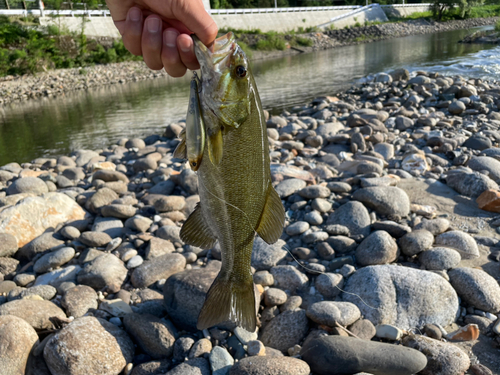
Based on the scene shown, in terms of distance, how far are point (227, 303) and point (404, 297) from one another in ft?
8.32

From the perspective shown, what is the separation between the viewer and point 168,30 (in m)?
2.72

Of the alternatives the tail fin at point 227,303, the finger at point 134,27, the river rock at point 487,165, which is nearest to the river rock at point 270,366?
the tail fin at point 227,303

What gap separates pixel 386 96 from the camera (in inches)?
611

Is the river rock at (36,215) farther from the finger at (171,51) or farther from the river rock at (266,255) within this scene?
the finger at (171,51)

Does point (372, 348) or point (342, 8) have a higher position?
point (342, 8)

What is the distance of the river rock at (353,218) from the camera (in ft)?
17.9

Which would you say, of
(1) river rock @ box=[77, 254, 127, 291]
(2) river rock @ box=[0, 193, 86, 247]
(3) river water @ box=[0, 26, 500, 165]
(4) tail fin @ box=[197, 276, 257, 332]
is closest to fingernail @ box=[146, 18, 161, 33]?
(4) tail fin @ box=[197, 276, 257, 332]

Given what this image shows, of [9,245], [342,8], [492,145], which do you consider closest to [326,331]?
[9,245]

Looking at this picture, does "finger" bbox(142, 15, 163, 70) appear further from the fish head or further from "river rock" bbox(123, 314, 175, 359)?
"river rock" bbox(123, 314, 175, 359)

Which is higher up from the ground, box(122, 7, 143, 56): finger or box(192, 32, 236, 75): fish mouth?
box(122, 7, 143, 56): finger

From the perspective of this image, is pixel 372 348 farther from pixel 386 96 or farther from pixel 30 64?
pixel 30 64

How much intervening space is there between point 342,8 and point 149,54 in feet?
248

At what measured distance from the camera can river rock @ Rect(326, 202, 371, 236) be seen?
5.46 m

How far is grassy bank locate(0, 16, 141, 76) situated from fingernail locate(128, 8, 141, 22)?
1332 inches
